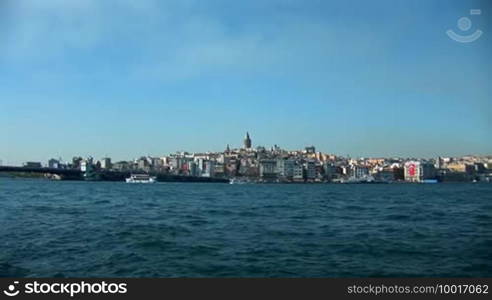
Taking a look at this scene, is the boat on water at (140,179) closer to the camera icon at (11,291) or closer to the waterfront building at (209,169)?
the waterfront building at (209,169)

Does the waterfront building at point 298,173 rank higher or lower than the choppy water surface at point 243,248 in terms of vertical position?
higher

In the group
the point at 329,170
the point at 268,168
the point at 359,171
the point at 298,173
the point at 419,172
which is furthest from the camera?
the point at 329,170

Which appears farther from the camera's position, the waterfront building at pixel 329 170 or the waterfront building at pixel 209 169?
the waterfront building at pixel 329 170

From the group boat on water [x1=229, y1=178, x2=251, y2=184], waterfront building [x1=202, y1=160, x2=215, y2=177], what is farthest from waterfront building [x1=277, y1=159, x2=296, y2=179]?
waterfront building [x1=202, y1=160, x2=215, y2=177]

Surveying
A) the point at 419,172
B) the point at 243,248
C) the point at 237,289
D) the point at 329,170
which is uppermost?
the point at 329,170

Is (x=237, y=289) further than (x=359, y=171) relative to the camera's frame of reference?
No

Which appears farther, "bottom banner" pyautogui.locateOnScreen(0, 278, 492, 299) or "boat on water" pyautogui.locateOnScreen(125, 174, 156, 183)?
"boat on water" pyautogui.locateOnScreen(125, 174, 156, 183)

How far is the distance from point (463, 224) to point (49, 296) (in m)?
13.1

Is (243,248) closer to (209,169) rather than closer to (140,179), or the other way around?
(140,179)

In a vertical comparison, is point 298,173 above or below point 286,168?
below

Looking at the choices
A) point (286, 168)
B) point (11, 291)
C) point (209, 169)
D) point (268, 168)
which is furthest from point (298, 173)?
point (11, 291)

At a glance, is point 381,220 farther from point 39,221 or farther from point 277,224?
point 39,221

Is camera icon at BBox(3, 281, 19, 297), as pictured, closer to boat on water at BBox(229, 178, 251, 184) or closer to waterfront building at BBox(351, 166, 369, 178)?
boat on water at BBox(229, 178, 251, 184)

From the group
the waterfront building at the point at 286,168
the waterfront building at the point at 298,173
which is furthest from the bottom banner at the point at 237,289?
the waterfront building at the point at 286,168
